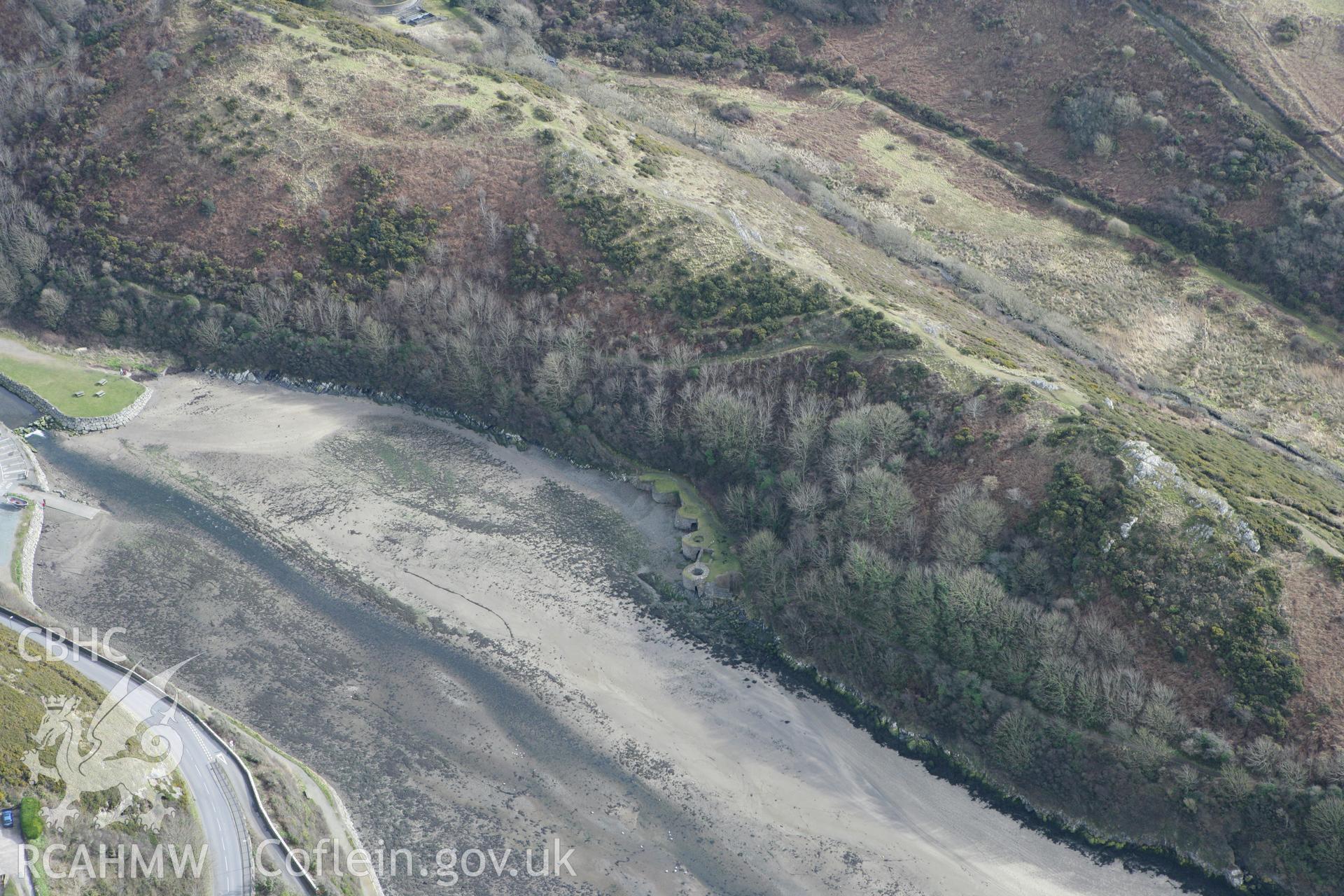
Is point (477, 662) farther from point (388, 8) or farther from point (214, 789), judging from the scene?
point (388, 8)

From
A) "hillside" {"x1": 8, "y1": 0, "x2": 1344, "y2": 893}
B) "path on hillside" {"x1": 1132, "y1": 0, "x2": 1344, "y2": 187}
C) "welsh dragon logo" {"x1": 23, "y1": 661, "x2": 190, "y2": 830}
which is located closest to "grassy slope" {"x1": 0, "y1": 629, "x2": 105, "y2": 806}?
"welsh dragon logo" {"x1": 23, "y1": 661, "x2": 190, "y2": 830}

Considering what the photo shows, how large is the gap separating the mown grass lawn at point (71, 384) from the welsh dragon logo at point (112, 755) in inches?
1303

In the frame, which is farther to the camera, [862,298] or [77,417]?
[77,417]

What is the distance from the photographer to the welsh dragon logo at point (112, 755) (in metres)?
54.5

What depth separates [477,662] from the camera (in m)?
69.1

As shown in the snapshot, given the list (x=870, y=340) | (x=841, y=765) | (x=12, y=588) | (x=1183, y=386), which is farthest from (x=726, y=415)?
(x=12, y=588)

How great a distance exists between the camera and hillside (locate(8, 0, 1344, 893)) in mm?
62094

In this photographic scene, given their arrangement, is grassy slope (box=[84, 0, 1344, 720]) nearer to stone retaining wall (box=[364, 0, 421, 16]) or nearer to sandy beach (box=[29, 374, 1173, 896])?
stone retaining wall (box=[364, 0, 421, 16])

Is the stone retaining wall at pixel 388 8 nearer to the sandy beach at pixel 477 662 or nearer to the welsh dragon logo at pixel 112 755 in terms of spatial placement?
the sandy beach at pixel 477 662

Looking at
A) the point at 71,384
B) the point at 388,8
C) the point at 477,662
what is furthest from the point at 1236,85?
the point at 71,384

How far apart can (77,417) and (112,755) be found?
127 ft

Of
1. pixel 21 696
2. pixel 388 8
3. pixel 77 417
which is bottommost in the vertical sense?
pixel 21 696

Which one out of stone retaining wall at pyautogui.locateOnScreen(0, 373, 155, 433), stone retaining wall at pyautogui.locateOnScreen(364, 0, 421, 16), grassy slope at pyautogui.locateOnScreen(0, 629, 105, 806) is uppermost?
stone retaining wall at pyautogui.locateOnScreen(364, 0, 421, 16)

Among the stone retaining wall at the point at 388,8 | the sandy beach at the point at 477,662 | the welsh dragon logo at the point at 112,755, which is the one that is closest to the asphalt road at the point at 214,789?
the welsh dragon logo at the point at 112,755
